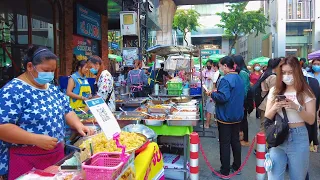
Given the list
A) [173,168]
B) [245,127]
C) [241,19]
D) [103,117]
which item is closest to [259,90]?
[245,127]

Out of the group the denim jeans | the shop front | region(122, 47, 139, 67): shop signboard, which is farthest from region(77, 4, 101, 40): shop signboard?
the denim jeans

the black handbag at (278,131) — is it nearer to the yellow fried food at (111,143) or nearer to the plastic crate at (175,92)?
the yellow fried food at (111,143)

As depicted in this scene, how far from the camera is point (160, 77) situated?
10.4 metres

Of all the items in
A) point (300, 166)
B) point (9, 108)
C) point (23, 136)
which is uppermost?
point (9, 108)

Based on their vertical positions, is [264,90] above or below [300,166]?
above

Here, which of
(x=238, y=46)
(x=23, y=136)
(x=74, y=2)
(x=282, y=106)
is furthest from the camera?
(x=238, y=46)

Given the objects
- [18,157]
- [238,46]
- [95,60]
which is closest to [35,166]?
[18,157]

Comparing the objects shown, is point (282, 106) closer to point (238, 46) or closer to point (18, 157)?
point (18, 157)

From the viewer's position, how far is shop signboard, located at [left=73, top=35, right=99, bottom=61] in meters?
9.48

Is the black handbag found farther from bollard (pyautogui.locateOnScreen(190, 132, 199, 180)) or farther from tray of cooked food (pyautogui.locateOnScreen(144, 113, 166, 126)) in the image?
tray of cooked food (pyautogui.locateOnScreen(144, 113, 166, 126))

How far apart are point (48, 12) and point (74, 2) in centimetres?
122

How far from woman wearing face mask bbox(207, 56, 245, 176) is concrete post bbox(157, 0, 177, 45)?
54.7 ft

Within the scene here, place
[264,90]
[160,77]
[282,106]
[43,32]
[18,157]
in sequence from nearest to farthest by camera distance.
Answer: [18,157]
[282,106]
[264,90]
[43,32]
[160,77]

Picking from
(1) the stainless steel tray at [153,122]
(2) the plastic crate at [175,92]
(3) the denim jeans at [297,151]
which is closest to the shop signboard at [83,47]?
(2) the plastic crate at [175,92]
